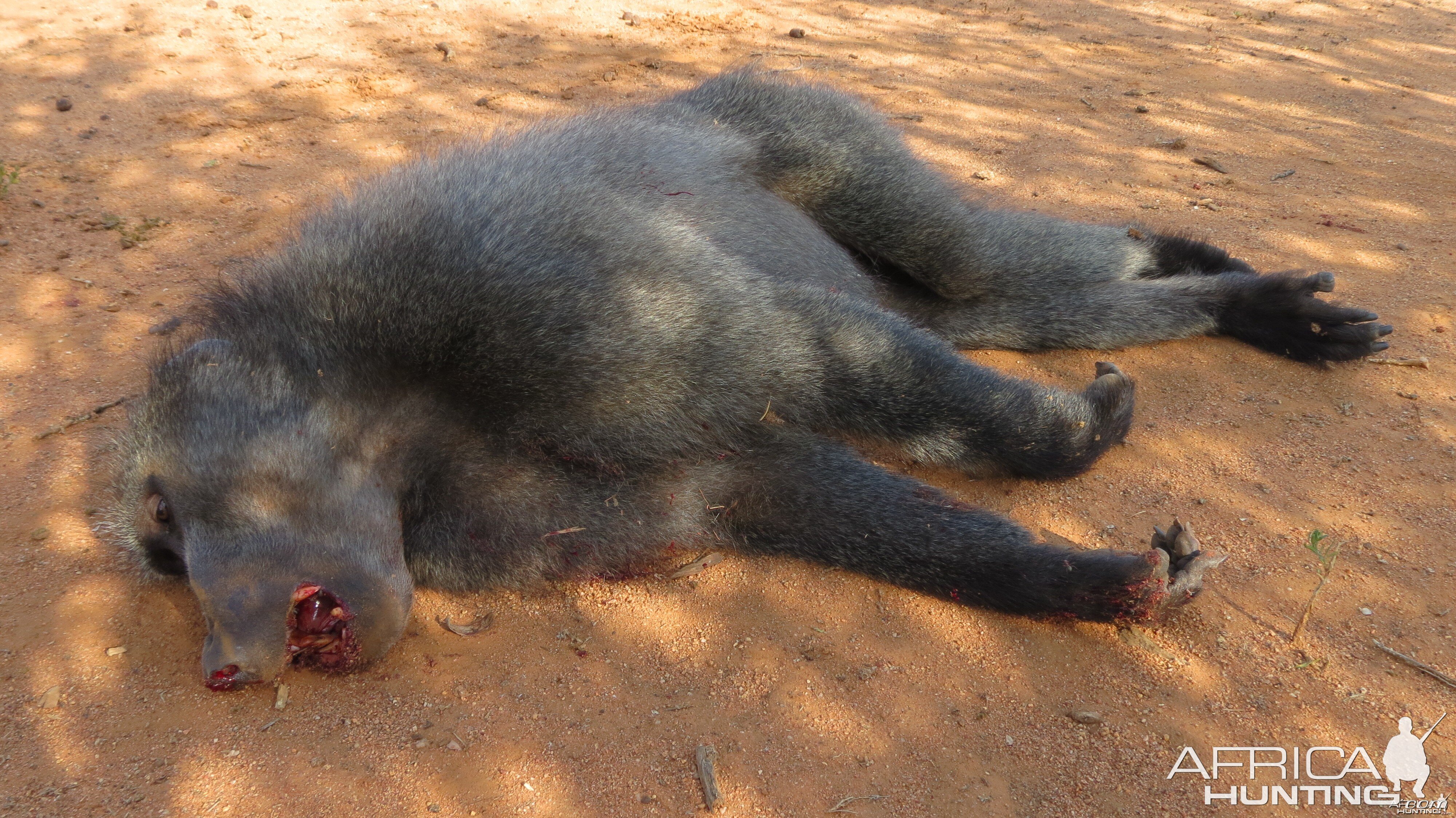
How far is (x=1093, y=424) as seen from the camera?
2830 mm

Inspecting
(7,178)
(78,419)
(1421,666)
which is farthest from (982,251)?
(7,178)

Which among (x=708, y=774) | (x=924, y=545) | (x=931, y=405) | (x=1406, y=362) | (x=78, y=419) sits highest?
(x=1406, y=362)

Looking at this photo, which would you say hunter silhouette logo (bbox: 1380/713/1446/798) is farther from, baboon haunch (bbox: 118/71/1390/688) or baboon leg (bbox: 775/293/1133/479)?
baboon leg (bbox: 775/293/1133/479)

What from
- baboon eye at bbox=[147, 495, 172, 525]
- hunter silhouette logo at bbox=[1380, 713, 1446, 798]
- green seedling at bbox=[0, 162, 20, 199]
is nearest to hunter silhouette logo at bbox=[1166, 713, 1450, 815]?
hunter silhouette logo at bbox=[1380, 713, 1446, 798]

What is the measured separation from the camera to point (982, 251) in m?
3.61

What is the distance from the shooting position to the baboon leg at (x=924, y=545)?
2320 millimetres

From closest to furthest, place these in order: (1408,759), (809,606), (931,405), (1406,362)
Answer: (1408,759)
(809,606)
(931,405)
(1406,362)

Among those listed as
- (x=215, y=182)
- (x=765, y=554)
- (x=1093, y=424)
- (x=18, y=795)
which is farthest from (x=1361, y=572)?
(x=215, y=182)

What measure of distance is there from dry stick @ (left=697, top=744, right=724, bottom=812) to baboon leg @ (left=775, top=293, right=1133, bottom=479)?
1030mm

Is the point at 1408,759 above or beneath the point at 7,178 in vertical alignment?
above

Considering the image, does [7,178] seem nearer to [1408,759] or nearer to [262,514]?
[262,514]

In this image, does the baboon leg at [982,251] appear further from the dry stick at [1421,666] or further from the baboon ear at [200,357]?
the baboon ear at [200,357]

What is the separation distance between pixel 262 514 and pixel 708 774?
1238 mm

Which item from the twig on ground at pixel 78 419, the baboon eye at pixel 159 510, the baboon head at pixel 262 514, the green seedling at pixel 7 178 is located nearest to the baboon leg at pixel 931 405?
the baboon head at pixel 262 514
